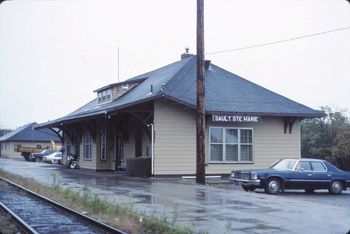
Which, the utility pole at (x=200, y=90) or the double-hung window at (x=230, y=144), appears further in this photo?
the double-hung window at (x=230, y=144)

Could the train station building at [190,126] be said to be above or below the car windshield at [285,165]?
above

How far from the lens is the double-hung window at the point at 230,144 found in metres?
25.8

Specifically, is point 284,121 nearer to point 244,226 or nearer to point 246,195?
point 246,195

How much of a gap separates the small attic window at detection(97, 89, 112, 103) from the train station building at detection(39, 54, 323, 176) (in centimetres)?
151

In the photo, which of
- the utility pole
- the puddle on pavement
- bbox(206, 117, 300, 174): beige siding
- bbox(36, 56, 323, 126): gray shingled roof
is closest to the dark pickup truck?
bbox(36, 56, 323, 126): gray shingled roof

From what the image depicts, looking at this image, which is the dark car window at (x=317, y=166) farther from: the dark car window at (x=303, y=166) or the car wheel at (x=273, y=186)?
the car wheel at (x=273, y=186)

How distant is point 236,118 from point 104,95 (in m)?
11.5

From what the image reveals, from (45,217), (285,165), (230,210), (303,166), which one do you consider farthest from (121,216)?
(303,166)

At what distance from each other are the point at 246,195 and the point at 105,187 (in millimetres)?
5085

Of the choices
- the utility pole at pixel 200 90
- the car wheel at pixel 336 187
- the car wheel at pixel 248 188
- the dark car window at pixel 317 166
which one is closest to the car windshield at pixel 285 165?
the dark car window at pixel 317 166

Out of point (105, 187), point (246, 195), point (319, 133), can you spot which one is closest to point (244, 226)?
point (246, 195)

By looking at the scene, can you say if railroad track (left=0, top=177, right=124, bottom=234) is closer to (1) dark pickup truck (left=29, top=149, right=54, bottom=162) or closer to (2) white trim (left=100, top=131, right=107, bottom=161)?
(2) white trim (left=100, top=131, right=107, bottom=161)

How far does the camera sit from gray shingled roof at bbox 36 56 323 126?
25.3m

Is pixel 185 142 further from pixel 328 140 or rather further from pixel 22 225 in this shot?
pixel 328 140
